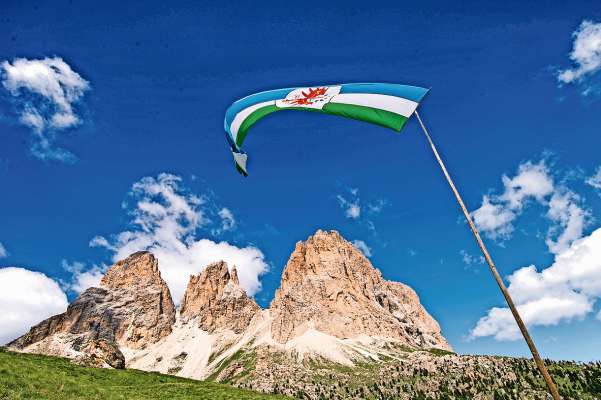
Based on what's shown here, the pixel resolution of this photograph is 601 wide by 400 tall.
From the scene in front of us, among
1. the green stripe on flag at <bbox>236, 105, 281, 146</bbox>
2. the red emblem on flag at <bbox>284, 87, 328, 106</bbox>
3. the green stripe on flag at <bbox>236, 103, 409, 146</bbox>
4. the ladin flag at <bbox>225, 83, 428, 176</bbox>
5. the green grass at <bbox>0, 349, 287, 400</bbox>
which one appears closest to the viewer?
the green stripe on flag at <bbox>236, 103, 409, 146</bbox>

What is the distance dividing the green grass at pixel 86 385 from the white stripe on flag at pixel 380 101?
24.4m

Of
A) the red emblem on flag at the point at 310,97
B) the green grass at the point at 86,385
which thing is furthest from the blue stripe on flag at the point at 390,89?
the green grass at the point at 86,385

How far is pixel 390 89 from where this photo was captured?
20359 millimetres

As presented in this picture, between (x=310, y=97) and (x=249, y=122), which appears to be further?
(x=249, y=122)

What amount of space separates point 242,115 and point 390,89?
913 cm

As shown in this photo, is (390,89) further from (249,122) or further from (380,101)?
(249,122)

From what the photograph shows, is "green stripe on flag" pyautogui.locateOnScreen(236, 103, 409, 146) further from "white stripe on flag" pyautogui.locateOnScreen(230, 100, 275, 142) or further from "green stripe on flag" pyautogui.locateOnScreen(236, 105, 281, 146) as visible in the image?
"white stripe on flag" pyautogui.locateOnScreen(230, 100, 275, 142)

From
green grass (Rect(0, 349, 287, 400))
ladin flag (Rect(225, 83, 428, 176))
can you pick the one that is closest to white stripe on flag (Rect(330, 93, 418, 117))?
ladin flag (Rect(225, 83, 428, 176))

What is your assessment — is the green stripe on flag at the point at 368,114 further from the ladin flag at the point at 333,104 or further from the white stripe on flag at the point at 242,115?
the white stripe on flag at the point at 242,115

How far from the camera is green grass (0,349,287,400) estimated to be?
24.3 m

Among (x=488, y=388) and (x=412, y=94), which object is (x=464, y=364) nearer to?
(x=488, y=388)

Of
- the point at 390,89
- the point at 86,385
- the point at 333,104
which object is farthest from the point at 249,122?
the point at 86,385

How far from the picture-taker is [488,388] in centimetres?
15700

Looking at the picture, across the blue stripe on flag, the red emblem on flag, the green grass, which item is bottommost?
the green grass
